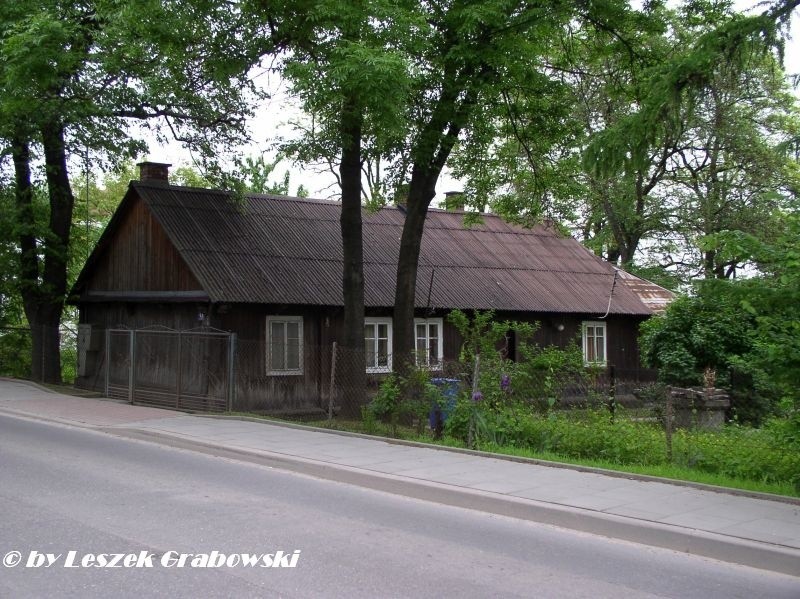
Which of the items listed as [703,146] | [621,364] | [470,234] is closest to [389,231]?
[470,234]

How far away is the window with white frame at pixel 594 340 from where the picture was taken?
89.3 ft

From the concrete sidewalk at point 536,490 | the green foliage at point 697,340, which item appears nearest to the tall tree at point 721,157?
the green foliage at point 697,340

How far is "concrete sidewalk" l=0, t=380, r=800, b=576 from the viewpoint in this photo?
7.41m

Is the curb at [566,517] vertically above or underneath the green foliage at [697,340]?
underneath

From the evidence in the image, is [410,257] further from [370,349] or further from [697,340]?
[697,340]

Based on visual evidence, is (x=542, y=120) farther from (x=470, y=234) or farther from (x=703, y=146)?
(x=703, y=146)

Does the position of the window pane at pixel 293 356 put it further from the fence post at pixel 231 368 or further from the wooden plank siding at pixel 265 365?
the fence post at pixel 231 368

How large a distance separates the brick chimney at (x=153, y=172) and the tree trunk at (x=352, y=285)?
8.22m

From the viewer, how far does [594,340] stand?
2759cm

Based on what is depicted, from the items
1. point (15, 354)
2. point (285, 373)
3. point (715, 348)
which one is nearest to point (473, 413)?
point (715, 348)

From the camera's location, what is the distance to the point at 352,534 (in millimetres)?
7590

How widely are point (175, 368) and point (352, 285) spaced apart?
231 inches

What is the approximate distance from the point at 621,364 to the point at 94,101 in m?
18.6

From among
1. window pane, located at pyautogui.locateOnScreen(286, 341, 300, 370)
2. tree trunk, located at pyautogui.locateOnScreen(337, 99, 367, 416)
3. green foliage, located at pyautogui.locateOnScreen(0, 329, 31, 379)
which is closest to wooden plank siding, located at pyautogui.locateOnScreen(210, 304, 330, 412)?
window pane, located at pyautogui.locateOnScreen(286, 341, 300, 370)
